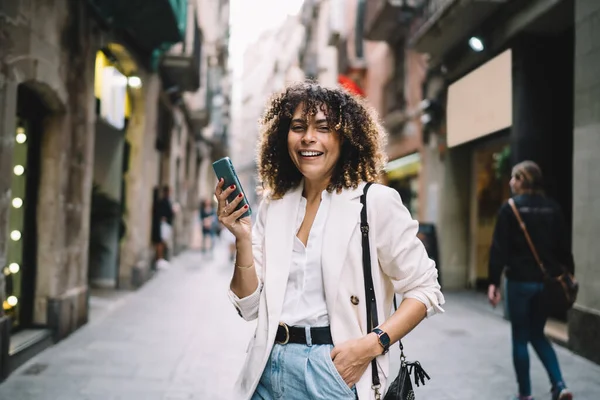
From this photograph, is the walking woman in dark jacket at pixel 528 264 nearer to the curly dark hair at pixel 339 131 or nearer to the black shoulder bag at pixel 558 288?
the black shoulder bag at pixel 558 288

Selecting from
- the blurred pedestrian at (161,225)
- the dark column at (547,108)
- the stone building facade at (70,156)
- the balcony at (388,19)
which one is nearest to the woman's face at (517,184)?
the dark column at (547,108)

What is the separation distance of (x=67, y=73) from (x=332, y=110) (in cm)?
567

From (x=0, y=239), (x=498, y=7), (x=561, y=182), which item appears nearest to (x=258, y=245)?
(x=0, y=239)

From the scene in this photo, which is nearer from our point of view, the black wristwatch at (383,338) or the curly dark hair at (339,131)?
the black wristwatch at (383,338)

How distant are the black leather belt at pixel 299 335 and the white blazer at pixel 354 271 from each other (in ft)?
0.11

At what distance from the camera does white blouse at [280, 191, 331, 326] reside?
1.83 meters

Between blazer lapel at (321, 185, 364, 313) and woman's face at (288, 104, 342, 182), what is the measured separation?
5.5 inches

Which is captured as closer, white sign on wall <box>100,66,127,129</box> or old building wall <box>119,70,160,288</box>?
white sign on wall <box>100,66,127,129</box>

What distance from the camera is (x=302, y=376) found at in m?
1.79

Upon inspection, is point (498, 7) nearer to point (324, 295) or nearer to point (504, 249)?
point (504, 249)

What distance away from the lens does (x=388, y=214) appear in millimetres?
1814

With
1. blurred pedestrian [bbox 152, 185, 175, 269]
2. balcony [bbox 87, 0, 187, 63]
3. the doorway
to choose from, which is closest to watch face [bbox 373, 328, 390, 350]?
balcony [bbox 87, 0, 187, 63]

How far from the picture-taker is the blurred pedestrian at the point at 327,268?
1.78 meters

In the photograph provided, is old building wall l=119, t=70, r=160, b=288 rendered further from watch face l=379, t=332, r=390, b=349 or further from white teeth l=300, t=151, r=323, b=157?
watch face l=379, t=332, r=390, b=349
